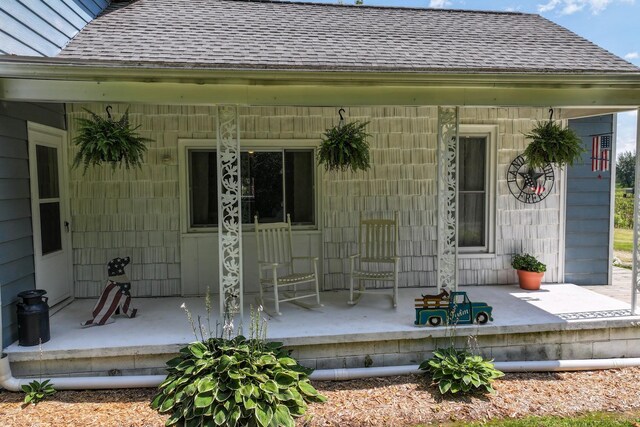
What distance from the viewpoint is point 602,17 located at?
112 ft

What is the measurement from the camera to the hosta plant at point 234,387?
116 inches

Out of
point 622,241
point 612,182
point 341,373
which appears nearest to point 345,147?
point 341,373

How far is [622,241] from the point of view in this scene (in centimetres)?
1209

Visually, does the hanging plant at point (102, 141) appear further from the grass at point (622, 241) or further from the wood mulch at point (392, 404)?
the grass at point (622, 241)

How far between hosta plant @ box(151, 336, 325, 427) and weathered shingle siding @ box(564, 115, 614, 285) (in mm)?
4288

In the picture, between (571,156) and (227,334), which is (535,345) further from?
→ (227,334)

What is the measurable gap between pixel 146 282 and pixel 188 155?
1654 millimetres

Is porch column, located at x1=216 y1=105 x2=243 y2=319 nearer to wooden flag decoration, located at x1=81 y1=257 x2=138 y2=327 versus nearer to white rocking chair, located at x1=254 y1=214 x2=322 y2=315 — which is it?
white rocking chair, located at x1=254 y1=214 x2=322 y2=315

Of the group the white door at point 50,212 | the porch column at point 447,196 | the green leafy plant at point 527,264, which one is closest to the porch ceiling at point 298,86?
the porch column at point 447,196

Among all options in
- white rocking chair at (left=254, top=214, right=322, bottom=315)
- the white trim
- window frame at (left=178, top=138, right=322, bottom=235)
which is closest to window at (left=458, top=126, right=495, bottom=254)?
the white trim

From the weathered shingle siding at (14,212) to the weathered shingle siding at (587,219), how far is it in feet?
20.7

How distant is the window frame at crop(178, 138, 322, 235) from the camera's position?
5227mm

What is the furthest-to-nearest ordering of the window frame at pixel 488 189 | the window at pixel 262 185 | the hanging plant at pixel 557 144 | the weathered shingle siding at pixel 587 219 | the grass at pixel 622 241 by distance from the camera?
the grass at pixel 622 241 < the weathered shingle siding at pixel 587 219 < the window frame at pixel 488 189 < the window at pixel 262 185 < the hanging plant at pixel 557 144

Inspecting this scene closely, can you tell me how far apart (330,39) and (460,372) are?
12.8ft
